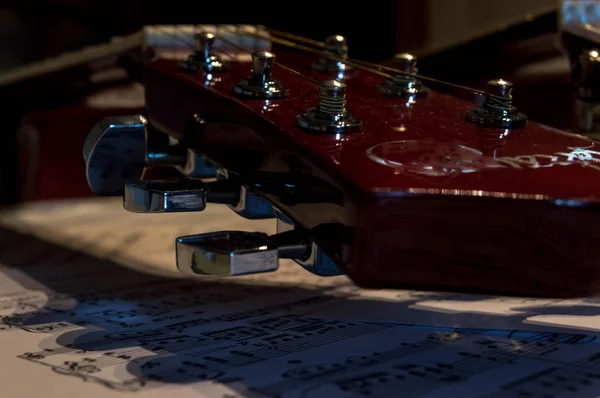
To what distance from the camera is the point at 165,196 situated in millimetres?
602

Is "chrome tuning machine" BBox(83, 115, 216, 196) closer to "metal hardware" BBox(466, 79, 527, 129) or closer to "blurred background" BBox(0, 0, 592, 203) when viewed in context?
"metal hardware" BBox(466, 79, 527, 129)

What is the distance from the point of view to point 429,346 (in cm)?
60

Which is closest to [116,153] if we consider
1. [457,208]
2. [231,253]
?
[231,253]

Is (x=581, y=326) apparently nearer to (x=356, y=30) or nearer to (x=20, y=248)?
(x=20, y=248)

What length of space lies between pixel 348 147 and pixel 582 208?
159 mm

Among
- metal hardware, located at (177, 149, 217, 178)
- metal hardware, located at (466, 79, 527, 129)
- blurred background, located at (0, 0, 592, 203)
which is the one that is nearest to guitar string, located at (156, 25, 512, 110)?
metal hardware, located at (466, 79, 527, 129)

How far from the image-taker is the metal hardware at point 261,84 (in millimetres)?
694

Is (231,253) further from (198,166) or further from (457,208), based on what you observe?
(198,166)

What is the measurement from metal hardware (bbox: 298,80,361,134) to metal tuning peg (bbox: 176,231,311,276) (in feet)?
0.28

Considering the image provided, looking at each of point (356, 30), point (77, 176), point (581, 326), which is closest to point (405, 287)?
point (581, 326)

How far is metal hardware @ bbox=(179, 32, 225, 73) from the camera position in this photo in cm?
79

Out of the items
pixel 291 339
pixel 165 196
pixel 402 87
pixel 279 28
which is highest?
pixel 279 28

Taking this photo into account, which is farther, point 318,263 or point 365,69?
point 365,69

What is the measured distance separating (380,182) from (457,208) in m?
0.05
